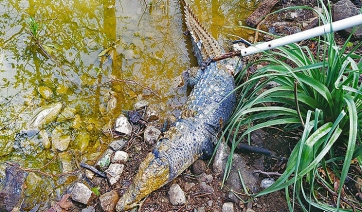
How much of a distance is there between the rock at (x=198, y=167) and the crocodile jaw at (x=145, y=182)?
1.10 feet

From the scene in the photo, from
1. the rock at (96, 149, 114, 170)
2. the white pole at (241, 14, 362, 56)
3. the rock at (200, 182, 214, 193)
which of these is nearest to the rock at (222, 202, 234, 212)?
the rock at (200, 182, 214, 193)

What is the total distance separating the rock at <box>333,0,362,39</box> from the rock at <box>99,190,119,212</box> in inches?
129

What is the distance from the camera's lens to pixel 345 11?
12.8 feet

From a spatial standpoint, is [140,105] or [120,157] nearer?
[120,157]

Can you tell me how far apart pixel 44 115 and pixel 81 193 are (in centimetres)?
105

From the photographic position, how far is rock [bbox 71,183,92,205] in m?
2.76

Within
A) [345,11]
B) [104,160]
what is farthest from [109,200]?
[345,11]

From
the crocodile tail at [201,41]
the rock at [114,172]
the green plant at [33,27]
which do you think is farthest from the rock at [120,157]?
the green plant at [33,27]

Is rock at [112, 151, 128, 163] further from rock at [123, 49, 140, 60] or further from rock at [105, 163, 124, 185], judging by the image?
rock at [123, 49, 140, 60]

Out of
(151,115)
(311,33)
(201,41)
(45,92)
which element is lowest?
(151,115)

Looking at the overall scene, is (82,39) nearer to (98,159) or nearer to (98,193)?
(98,159)

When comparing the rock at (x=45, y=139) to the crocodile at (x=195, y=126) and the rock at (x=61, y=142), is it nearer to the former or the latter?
the rock at (x=61, y=142)

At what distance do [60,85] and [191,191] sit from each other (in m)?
1.98

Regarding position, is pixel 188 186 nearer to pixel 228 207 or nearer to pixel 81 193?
pixel 228 207
